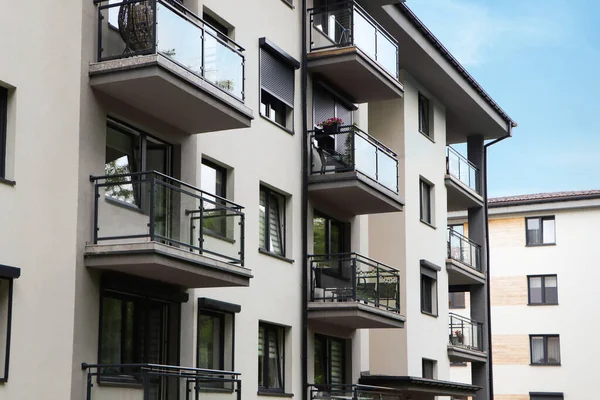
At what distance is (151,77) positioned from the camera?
14938 mm

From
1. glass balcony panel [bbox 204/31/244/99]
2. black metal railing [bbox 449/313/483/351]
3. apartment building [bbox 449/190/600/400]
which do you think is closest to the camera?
glass balcony panel [bbox 204/31/244/99]

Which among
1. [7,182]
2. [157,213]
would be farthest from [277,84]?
[7,182]

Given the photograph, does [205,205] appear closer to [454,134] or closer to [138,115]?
[138,115]

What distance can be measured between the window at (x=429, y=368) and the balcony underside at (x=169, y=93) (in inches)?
552

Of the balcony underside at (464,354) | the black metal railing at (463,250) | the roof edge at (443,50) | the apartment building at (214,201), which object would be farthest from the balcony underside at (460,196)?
the balcony underside at (464,354)

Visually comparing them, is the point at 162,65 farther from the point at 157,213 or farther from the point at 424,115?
the point at 424,115

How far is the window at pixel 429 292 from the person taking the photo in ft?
97.7

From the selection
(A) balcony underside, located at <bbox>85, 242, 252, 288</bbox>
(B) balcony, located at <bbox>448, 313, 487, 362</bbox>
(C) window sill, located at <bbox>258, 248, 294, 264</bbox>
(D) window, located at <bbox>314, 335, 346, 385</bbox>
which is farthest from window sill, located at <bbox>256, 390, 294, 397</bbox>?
(B) balcony, located at <bbox>448, 313, 487, 362</bbox>

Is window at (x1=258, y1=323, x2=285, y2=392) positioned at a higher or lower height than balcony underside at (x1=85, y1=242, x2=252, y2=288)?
lower

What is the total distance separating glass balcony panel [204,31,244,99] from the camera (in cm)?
1662

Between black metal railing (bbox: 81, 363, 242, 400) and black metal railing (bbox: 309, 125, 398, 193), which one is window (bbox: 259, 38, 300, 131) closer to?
black metal railing (bbox: 309, 125, 398, 193)

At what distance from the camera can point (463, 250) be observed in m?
33.7

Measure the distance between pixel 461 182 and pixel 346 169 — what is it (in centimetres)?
1183

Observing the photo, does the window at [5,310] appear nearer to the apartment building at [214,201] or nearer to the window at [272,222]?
the apartment building at [214,201]
